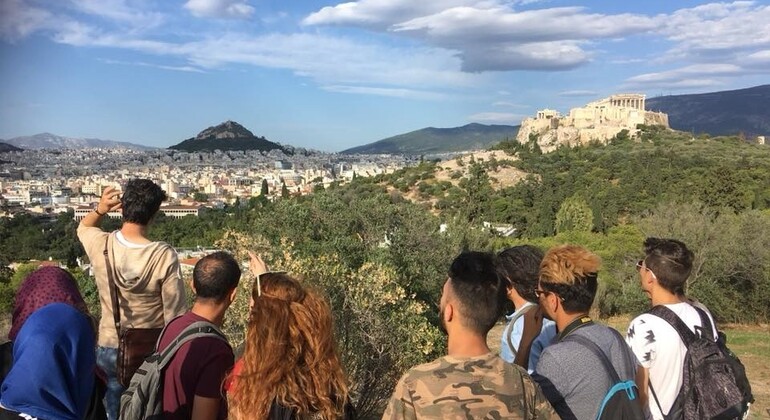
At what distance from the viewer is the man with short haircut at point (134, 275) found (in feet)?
9.16

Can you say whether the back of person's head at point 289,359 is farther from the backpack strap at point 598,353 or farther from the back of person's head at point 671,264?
the back of person's head at point 671,264

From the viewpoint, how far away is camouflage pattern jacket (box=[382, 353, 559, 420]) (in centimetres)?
167

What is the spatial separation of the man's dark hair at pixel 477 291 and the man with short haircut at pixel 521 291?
596 mm

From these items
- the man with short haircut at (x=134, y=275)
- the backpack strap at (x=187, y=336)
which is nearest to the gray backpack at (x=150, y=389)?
the backpack strap at (x=187, y=336)

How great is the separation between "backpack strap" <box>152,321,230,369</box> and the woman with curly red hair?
253mm

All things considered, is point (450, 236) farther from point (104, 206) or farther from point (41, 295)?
point (41, 295)

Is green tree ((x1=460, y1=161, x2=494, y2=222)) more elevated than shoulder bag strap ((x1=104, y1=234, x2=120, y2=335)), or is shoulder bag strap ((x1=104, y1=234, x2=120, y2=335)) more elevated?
shoulder bag strap ((x1=104, y1=234, x2=120, y2=335))

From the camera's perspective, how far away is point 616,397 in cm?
207

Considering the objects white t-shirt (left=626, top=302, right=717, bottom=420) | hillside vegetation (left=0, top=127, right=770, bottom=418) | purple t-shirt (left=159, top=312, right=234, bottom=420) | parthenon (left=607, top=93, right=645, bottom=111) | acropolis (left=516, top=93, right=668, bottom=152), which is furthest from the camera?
parthenon (left=607, top=93, right=645, bottom=111)

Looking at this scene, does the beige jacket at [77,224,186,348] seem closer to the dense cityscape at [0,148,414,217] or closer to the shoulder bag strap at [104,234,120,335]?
the shoulder bag strap at [104,234,120,335]

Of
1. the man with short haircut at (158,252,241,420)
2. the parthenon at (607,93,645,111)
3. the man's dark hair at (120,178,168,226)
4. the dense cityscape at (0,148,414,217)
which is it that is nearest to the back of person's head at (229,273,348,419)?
the man with short haircut at (158,252,241,420)

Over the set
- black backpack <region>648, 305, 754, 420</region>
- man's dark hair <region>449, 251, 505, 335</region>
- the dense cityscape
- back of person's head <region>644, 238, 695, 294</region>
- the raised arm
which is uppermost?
the raised arm

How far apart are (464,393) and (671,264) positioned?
1614mm

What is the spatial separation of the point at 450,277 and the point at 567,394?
63 cm
